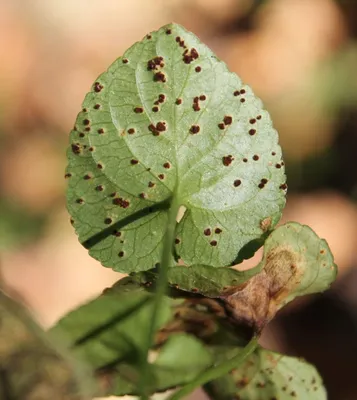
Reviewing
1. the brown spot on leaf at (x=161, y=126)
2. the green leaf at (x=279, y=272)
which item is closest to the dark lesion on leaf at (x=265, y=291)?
the green leaf at (x=279, y=272)

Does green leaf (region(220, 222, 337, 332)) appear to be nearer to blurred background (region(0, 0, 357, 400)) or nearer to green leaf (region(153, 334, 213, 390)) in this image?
green leaf (region(153, 334, 213, 390))

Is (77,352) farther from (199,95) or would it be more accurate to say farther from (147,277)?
(199,95)

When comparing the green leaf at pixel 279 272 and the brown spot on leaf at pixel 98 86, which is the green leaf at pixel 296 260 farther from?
the brown spot on leaf at pixel 98 86

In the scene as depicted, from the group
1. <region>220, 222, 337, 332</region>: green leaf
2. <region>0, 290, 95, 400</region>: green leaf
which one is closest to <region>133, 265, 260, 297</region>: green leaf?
<region>220, 222, 337, 332</region>: green leaf

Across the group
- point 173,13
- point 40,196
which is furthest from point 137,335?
point 173,13

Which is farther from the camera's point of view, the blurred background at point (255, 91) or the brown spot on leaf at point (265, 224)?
the blurred background at point (255, 91)

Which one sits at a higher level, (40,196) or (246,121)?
(246,121)
